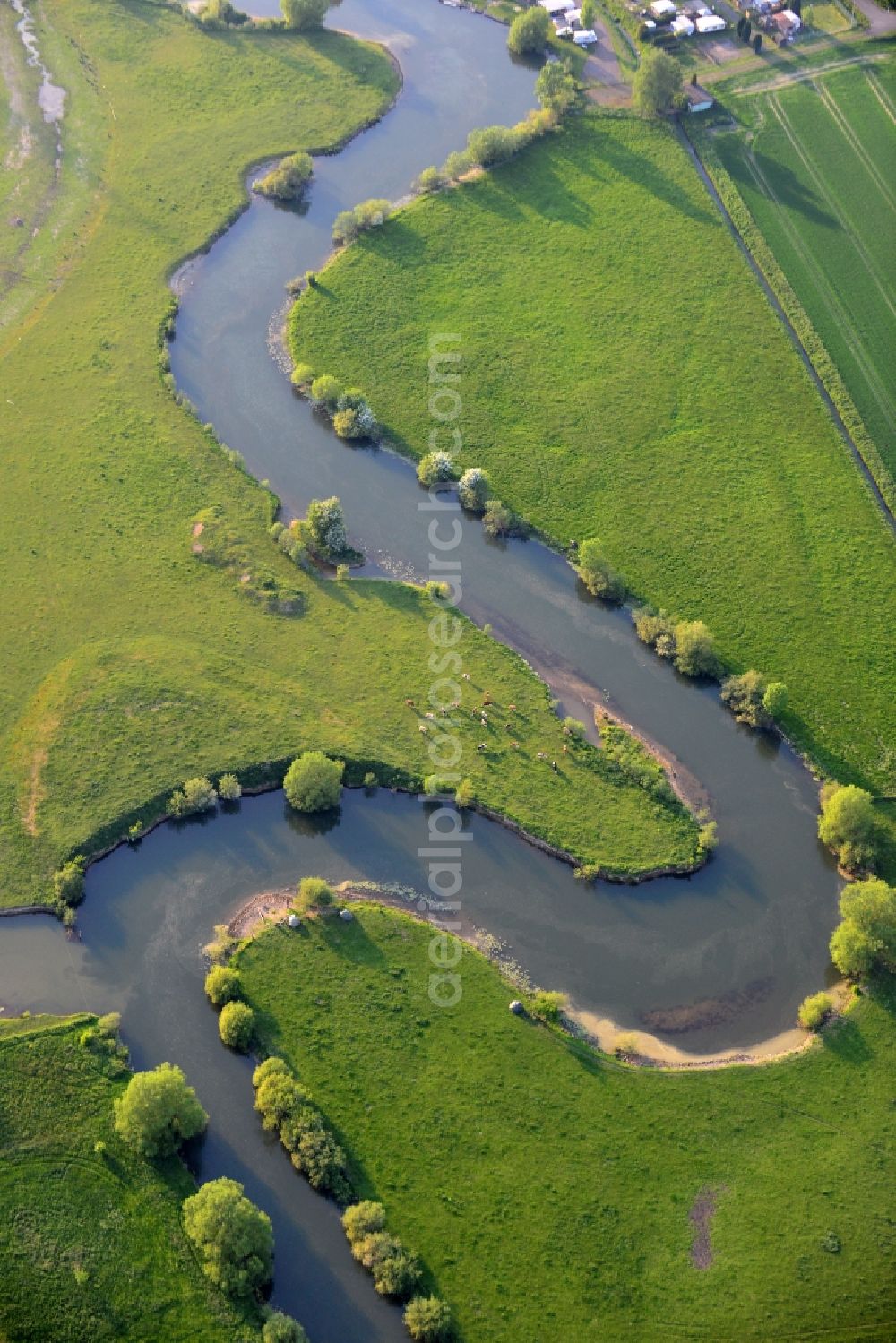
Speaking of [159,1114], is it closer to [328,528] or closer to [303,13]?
[328,528]

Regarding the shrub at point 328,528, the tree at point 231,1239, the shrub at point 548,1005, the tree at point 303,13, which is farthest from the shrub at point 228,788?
the tree at point 303,13

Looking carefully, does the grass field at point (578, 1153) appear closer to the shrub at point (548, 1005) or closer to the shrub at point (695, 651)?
the shrub at point (548, 1005)

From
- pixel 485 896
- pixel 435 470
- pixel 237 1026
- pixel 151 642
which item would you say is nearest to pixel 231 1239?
pixel 237 1026

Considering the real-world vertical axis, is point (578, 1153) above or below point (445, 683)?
below

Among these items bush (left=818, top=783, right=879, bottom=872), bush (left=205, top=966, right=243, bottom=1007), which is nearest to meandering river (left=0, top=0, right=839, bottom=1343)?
bush (left=205, top=966, right=243, bottom=1007)

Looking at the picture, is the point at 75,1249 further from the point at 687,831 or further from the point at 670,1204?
the point at 687,831

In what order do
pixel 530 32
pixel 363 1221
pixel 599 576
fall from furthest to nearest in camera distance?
pixel 530 32
pixel 599 576
pixel 363 1221
